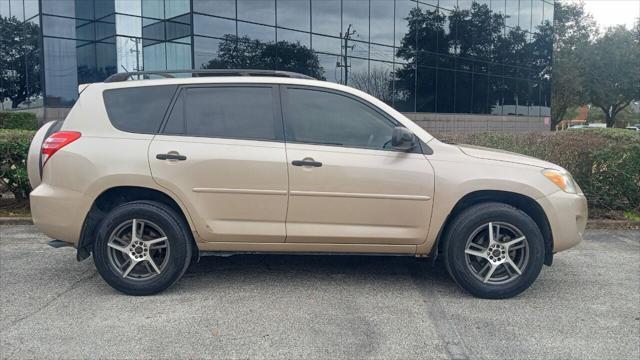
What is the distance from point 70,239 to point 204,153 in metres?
1.36

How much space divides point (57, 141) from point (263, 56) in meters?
17.5

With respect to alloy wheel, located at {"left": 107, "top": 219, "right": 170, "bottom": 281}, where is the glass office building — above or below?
above

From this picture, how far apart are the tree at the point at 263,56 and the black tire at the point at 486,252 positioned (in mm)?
17142

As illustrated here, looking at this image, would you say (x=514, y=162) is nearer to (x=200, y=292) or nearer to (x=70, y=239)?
(x=200, y=292)

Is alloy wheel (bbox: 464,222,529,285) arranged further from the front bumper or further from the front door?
the front door

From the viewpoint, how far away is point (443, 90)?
92.4ft

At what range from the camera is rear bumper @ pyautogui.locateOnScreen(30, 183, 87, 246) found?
14.3ft

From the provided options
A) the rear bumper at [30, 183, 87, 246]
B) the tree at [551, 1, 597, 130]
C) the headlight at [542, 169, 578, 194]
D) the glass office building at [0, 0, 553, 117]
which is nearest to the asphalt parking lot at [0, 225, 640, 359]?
the rear bumper at [30, 183, 87, 246]

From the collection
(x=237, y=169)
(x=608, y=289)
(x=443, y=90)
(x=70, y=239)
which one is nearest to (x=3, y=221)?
(x=70, y=239)

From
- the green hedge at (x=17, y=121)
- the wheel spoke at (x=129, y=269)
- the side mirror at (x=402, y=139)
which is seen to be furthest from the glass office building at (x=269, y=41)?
the side mirror at (x=402, y=139)

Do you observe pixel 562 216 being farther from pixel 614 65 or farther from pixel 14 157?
pixel 614 65

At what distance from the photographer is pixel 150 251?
4.39m

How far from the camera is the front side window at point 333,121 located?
447 centimetres

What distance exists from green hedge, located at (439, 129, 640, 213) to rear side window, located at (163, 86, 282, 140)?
3.44 m
